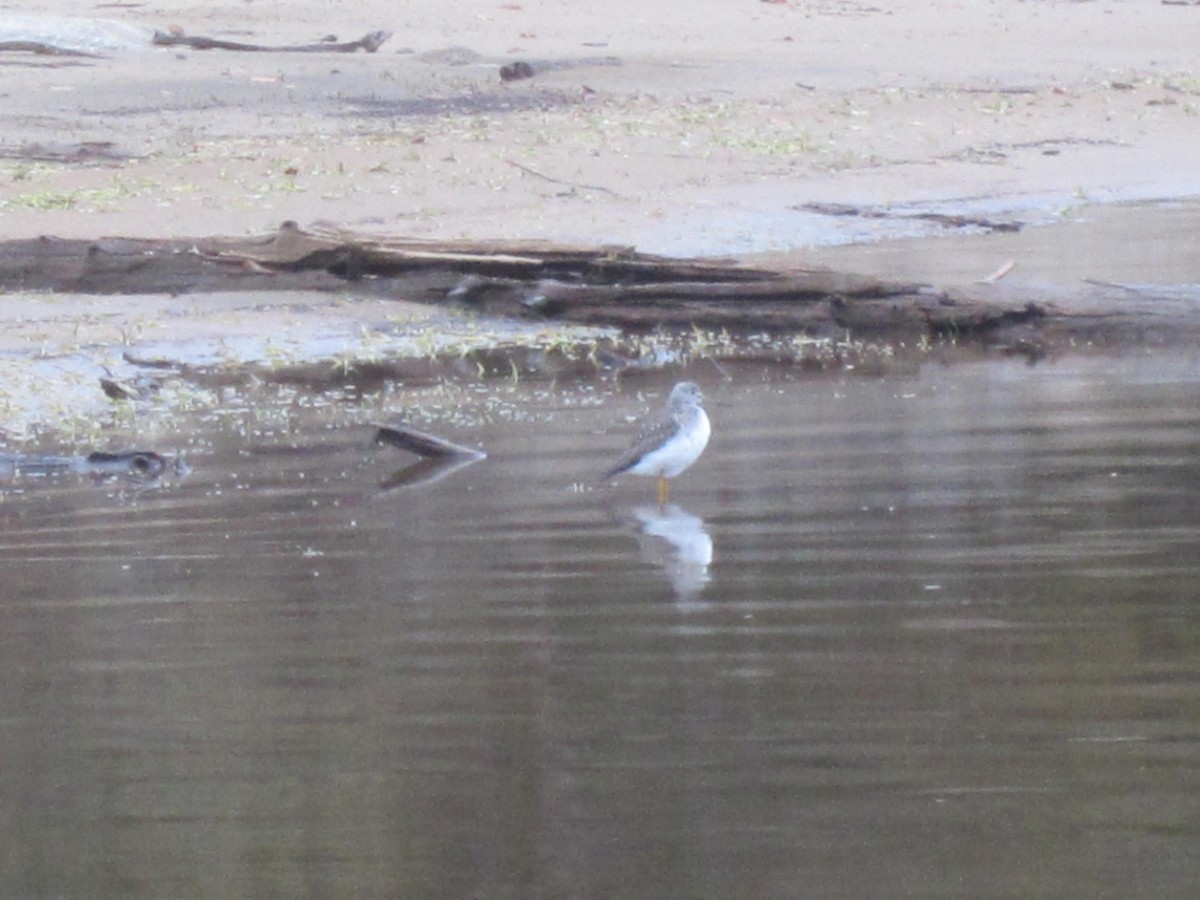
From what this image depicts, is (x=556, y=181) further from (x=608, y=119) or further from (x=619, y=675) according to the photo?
(x=619, y=675)

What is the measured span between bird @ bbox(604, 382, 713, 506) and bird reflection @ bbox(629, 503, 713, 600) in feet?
0.49

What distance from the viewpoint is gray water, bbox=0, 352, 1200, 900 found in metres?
4.39

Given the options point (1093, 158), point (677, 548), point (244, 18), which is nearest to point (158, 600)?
point (677, 548)

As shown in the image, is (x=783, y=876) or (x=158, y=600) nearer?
(x=783, y=876)

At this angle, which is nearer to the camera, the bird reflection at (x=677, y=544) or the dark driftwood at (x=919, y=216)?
the bird reflection at (x=677, y=544)

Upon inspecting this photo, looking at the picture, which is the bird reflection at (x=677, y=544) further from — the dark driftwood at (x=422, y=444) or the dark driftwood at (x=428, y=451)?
the dark driftwood at (x=422, y=444)

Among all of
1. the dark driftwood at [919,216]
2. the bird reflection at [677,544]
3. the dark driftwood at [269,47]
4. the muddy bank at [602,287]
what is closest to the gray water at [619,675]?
the bird reflection at [677,544]

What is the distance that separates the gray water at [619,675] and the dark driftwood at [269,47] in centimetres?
1699

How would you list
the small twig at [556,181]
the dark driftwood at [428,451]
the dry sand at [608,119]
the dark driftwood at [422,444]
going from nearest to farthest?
the dark driftwood at [428,451] < the dark driftwood at [422,444] < the dry sand at [608,119] < the small twig at [556,181]

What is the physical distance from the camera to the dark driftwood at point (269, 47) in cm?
2564

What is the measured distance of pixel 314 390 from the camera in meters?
11.4

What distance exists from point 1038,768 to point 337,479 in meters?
4.53

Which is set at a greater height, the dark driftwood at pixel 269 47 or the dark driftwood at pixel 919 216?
the dark driftwood at pixel 269 47

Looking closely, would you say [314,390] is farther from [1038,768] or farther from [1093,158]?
[1093,158]
